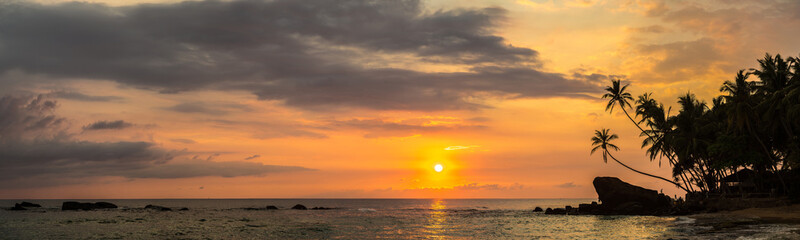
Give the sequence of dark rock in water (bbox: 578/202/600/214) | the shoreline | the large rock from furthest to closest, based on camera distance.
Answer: dark rock in water (bbox: 578/202/600/214)
the large rock
the shoreline

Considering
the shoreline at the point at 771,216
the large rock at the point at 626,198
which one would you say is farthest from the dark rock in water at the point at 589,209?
the shoreline at the point at 771,216

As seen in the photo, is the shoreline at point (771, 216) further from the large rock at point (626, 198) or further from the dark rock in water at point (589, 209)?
the dark rock in water at point (589, 209)

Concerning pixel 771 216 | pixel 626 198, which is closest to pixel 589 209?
pixel 626 198

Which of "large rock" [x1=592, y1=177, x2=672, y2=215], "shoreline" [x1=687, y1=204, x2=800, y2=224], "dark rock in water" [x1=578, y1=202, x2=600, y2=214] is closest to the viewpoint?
"shoreline" [x1=687, y1=204, x2=800, y2=224]

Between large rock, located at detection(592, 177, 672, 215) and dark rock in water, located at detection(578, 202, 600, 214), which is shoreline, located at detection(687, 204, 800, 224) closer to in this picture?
large rock, located at detection(592, 177, 672, 215)

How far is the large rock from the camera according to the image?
7388cm

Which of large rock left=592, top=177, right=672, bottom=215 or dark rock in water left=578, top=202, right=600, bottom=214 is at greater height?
large rock left=592, top=177, right=672, bottom=215

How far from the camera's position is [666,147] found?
7531cm

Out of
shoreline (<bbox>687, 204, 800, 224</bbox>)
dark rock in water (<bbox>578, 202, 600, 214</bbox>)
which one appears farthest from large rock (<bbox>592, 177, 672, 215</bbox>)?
shoreline (<bbox>687, 204, 800, 224</bbox>)

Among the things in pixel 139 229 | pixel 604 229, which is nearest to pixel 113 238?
pixel 139 229

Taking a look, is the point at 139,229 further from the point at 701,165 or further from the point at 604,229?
the point at 701,165

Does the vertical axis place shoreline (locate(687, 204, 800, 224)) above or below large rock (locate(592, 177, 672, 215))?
below

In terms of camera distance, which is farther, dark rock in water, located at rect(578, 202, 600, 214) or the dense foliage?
dark rock in water, located at rect(578, 202, 600, 214)

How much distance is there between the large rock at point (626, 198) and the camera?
2908 inches
